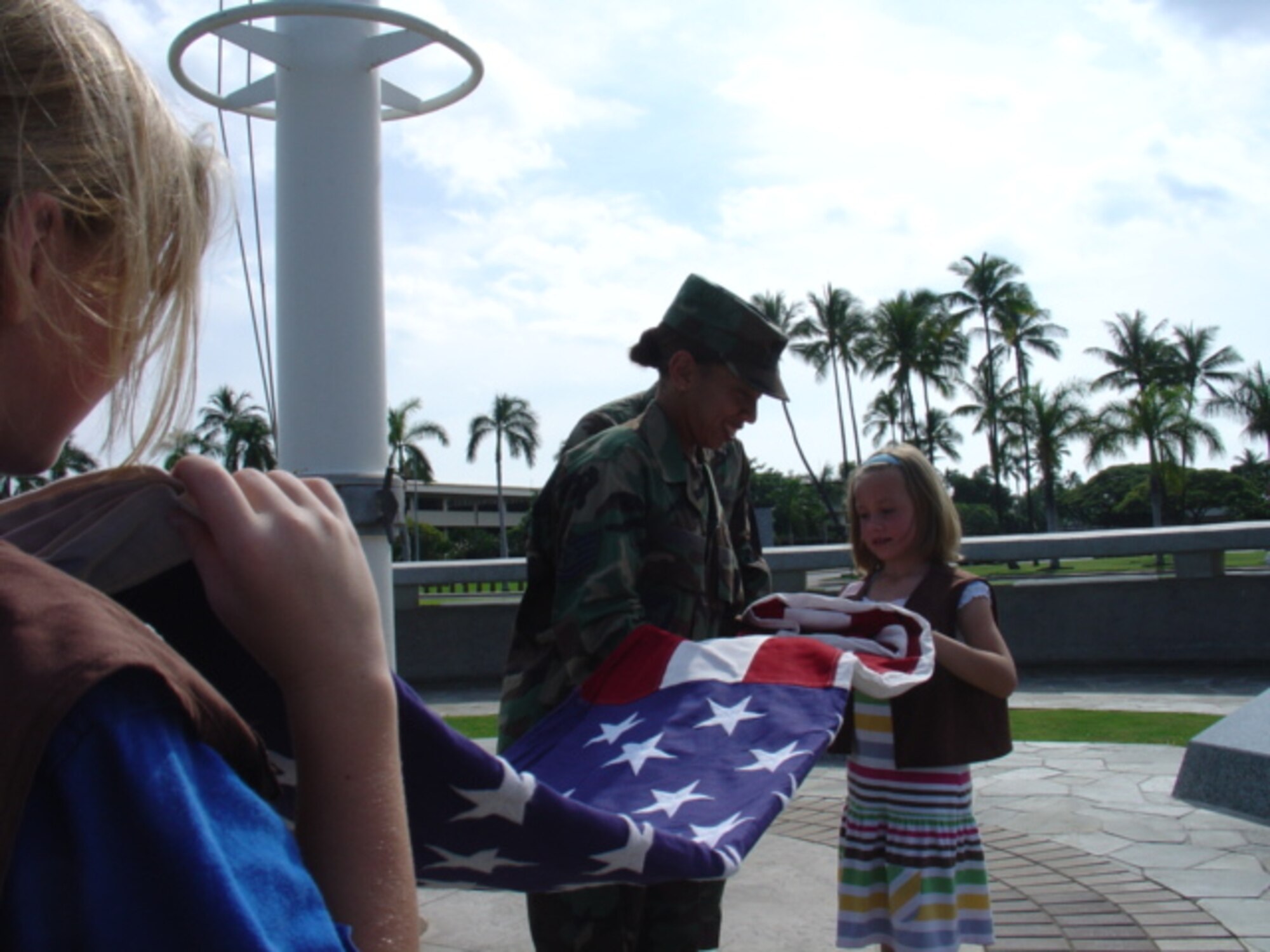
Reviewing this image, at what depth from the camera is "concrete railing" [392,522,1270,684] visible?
10.5 metres

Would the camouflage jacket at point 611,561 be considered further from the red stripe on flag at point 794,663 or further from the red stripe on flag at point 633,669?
the red stripe on flag at point 794,663

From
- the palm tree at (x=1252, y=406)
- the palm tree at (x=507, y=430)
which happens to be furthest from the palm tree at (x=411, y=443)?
the palm tree at (x=1252, y=406)

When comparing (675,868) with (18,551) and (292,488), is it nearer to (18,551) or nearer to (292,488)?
(292,488)

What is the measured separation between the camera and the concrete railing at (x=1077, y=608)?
10.5 metres

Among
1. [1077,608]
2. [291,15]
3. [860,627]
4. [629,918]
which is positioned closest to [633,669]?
[629,918]

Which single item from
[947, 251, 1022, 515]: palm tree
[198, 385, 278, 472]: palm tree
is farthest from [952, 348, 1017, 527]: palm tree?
[198, 385, 278, 472]: palm tree

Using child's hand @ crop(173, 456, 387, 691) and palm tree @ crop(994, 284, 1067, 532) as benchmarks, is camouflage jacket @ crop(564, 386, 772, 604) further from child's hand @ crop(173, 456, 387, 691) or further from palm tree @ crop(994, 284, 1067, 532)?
palm tree @ crop(994, 284, 1067, 532)

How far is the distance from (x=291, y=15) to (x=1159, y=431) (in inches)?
2042

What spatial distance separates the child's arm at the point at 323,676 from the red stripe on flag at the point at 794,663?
63.0 inches

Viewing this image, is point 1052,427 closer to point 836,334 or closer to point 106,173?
point 836,334

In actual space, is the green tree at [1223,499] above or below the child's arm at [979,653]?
above

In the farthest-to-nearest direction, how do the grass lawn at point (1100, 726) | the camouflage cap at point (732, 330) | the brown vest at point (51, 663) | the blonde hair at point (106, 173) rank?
the grass lawn at point (1100, 726)
the camouflage cap at point (732, 330)
the blonde hair at point (106, 173)
the brown vest at point (51, 663)

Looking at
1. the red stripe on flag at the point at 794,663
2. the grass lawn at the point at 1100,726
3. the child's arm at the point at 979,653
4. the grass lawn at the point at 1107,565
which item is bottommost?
the grass lawn at the point at 1107,565

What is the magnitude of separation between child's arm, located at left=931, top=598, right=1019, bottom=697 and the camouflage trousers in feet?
3.05
